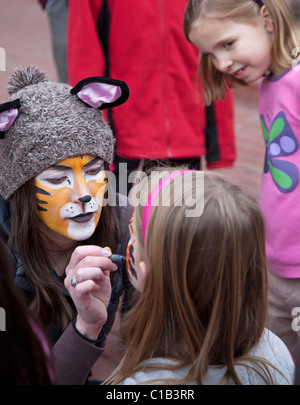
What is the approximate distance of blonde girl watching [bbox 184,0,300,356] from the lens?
6.56ft

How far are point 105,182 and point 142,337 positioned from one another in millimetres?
611

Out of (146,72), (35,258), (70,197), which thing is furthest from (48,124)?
(146,72)

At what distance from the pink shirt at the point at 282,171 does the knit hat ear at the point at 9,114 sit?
0.94 metres

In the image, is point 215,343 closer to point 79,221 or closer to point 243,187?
point 243,187

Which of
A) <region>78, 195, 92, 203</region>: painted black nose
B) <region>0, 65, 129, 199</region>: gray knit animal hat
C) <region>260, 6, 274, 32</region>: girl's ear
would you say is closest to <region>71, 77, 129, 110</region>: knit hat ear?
<region>0, 65, 129, 199</region>: gray knit animal hat

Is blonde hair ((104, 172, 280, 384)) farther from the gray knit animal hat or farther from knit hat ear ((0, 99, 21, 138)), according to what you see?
knit hat ear ((0, 99, 21, 138))

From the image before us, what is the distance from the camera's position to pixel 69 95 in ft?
5.68

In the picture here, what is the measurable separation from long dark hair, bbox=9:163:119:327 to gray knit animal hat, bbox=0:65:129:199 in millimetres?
47

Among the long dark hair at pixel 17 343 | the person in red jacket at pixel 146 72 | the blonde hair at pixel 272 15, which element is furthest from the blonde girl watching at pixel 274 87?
the long dark hair at pixel 17 343

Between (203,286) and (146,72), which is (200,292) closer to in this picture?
(203,286)

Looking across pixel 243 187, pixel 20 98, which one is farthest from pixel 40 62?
pixel 243 187

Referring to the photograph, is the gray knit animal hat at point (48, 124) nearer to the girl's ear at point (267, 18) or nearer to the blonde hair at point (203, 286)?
the blonde hair at point (203, 286)

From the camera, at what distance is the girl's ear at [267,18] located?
199 centimetres

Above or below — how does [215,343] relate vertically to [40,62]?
above
